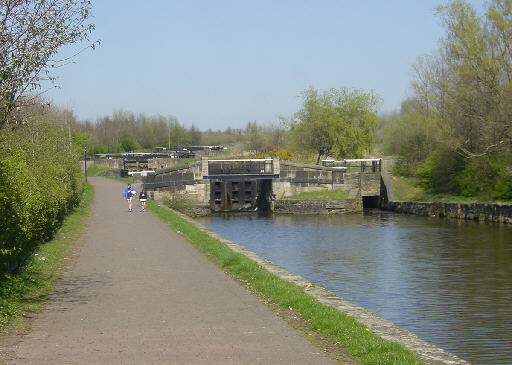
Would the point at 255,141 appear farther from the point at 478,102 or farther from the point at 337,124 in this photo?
the point at 478,102

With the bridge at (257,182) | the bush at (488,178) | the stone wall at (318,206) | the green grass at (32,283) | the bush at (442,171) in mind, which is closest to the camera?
the green grass at (32,283)

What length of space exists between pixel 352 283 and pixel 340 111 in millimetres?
47278

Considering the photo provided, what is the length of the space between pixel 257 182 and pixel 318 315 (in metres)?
41.6

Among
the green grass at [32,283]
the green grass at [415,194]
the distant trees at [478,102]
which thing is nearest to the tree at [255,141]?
the green grass at [415,194]

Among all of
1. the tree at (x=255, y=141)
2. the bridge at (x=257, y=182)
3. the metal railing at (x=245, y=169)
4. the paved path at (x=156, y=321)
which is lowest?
the paved path at (x=156, y=321)

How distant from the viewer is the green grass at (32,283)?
9.80 m

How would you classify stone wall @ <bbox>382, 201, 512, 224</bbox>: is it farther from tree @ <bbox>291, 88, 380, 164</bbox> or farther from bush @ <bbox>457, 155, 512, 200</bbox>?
tree @ <bbox>291, 88, 380, 164</bbox>

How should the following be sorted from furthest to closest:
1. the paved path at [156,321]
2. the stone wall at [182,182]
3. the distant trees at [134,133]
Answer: the distant trees at [134,133], the stone wall at [182,182], the paved path at [156,321]

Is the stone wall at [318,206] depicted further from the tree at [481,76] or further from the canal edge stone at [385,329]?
the canal edge stone at [385,329]

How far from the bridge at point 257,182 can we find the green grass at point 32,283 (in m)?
26.3

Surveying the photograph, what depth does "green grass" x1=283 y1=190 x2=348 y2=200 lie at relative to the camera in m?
47.4

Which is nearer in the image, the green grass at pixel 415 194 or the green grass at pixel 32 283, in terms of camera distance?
the green grass at pixel 32 283

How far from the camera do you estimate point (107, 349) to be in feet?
26.7

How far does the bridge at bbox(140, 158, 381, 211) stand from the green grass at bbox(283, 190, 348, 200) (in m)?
0.38
